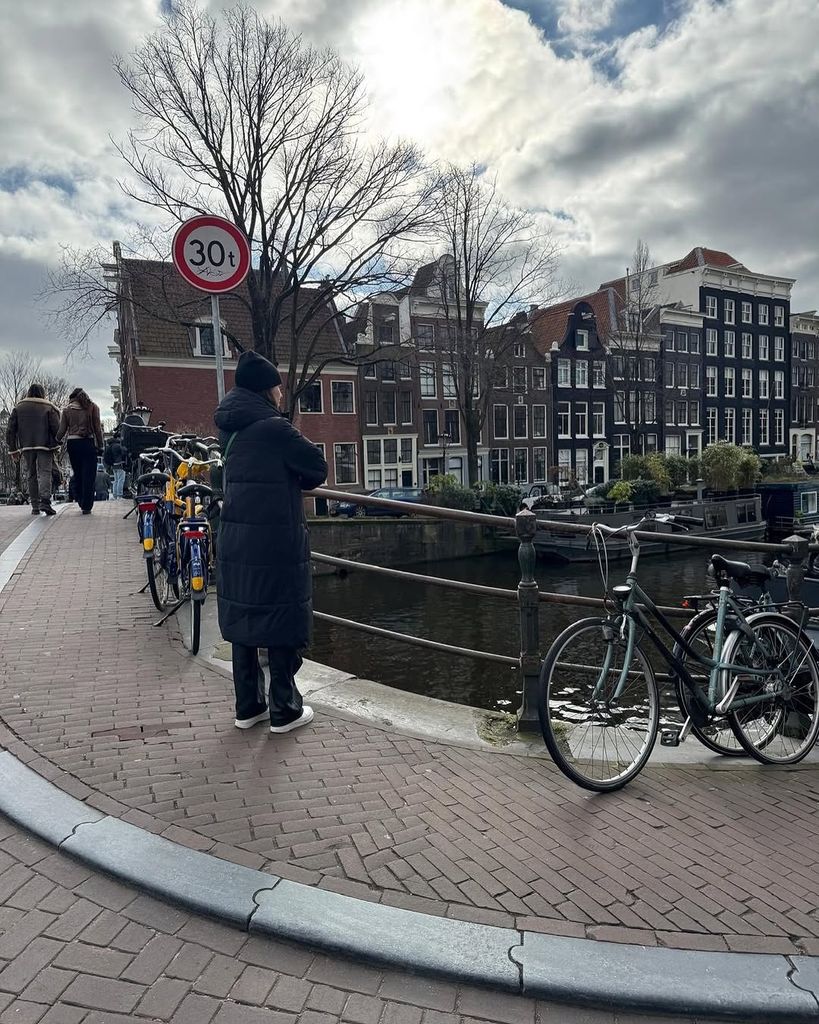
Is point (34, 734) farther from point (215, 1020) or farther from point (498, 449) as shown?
point (498, 449)

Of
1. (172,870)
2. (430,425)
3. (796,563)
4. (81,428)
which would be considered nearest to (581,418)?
(430,425)

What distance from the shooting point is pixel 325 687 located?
4.11 metres

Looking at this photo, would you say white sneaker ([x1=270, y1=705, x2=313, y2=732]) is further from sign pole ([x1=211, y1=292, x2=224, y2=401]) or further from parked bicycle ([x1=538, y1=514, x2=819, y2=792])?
sign pole ([x1=211, y1=292, x2=224, y2=401])

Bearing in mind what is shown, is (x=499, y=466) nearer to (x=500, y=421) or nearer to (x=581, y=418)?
(x=500, y=421)

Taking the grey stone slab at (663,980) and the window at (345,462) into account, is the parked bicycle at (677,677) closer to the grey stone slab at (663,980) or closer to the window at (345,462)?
the grey stone slab at (663,980)

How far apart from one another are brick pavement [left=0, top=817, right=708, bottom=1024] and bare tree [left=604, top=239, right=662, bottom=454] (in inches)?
1387

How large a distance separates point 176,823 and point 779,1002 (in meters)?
1.99

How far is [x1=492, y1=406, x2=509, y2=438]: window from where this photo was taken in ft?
123

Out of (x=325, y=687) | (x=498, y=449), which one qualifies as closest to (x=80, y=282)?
(x=325, y=687)

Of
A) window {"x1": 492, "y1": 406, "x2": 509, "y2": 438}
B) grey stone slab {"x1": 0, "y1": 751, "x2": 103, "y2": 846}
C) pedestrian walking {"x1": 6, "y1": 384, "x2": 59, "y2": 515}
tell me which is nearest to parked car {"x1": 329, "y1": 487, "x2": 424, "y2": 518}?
window {"x1": 492, "y1": 406, "x2": 509, "y2": 438}

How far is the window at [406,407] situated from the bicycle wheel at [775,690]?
105 feet

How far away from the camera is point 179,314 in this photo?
19.2 meters

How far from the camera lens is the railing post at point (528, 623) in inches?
135

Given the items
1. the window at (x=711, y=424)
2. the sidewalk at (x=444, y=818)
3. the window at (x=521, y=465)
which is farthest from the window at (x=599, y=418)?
A: the sidewalk at (x=444, y=818)
